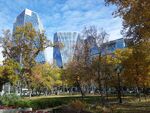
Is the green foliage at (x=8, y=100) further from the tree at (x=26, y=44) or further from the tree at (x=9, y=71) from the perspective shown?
the tree at (x=9, y=71)

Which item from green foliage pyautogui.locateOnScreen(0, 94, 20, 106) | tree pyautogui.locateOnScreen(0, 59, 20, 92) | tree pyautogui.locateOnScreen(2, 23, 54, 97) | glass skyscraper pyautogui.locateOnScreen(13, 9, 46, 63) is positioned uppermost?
glass skyscraper pyautogui.locateOnScreen(13, 9, 46, 63)

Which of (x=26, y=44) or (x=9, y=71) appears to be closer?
(x=26, y=44)

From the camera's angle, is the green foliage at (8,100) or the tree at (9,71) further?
the tree at (9,71)

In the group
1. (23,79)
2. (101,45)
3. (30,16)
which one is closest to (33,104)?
(101,45)

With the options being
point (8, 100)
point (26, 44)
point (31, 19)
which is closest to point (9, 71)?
point (26, 44)

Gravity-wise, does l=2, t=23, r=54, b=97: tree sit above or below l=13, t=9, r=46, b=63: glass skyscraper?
below

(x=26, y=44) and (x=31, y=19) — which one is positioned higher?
(x=31, y=19)

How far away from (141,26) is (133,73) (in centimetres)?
3007

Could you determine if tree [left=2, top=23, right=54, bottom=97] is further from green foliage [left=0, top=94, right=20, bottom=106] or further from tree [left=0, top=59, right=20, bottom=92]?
green foliage [left=0, top=94, right=20, bottom=106]

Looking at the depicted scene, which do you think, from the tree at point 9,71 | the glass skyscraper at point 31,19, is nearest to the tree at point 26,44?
the tree at point 9,71

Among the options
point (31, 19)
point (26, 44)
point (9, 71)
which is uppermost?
point (31, 19)

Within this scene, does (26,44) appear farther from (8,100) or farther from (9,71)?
(8,100)

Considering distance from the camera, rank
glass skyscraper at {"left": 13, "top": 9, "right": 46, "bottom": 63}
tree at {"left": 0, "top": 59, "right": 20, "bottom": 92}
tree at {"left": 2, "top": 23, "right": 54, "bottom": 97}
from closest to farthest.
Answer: tree at {"left": 2, "top": 23, "right": 54, "bottom": 97} → tree at {"left": 0, "top": 59, "right": 20, "bottom": 92} → glass skyscraper at {"left": 13, "top": 9, "right": 46, "bottom": 63}

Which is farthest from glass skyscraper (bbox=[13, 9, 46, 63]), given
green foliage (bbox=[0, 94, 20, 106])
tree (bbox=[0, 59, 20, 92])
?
green foliage (bbox=[0, 94, 20, 106])
